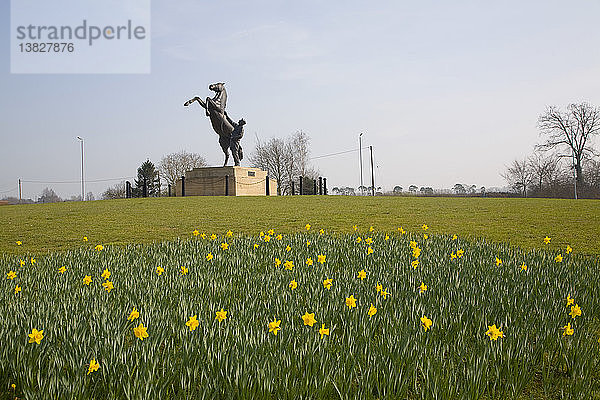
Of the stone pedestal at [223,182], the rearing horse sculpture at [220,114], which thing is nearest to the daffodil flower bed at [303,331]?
the stone pedestal at [223,182]

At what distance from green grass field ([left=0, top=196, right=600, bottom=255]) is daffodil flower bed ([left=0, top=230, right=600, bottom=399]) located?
4.60m

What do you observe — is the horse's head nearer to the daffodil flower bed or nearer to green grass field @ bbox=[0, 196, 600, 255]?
green grass field @ bbox=[0, 196, 600, 255]

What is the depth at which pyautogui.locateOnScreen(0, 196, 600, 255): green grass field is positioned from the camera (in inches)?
397

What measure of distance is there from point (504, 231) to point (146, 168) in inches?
1810

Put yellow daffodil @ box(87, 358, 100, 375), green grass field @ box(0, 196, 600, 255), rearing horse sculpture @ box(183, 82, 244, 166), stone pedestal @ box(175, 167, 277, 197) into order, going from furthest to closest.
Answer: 1. rearing horse sculpture @ box(183, 82, 244, 166)
2. stone pedestal @ box(175, 167, 277, 197)
3. green grass field @ box(0, 196, 600, 255)
4. yellow daffodil @ box(87, 358, 100, 375)

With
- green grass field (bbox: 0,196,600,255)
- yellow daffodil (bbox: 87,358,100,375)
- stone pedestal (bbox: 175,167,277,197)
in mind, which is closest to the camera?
yellow daffodil (bbox: 87,358,100,375)

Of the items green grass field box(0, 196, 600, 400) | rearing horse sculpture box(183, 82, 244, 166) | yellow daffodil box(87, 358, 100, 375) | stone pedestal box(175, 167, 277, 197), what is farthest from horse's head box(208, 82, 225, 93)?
yellow daffodil box(87, 358, 100, 375)

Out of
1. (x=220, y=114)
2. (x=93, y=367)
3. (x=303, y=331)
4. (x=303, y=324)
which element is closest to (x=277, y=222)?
(x=303, y=324)

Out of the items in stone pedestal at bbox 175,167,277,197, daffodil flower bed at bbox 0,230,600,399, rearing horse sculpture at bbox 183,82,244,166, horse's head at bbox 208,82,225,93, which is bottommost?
daffodil flower bed at bbox 0,230,600,399

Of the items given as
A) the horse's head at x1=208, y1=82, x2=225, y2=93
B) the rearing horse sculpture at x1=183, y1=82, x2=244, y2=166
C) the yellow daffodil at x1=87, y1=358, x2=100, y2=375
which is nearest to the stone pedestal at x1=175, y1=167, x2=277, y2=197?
the rearing horse sculpture at x1=183, y1=82, x2=244, y2=166

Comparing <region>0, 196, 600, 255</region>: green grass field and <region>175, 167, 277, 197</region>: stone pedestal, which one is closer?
<region>0, 196, 600, 255</region>: green grass field

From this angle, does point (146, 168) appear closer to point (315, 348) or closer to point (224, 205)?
point (224, 205)

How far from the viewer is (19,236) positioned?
10.8 metres

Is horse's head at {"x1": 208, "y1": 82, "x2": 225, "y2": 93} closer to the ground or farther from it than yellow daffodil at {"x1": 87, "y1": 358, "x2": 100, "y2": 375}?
farther from it
